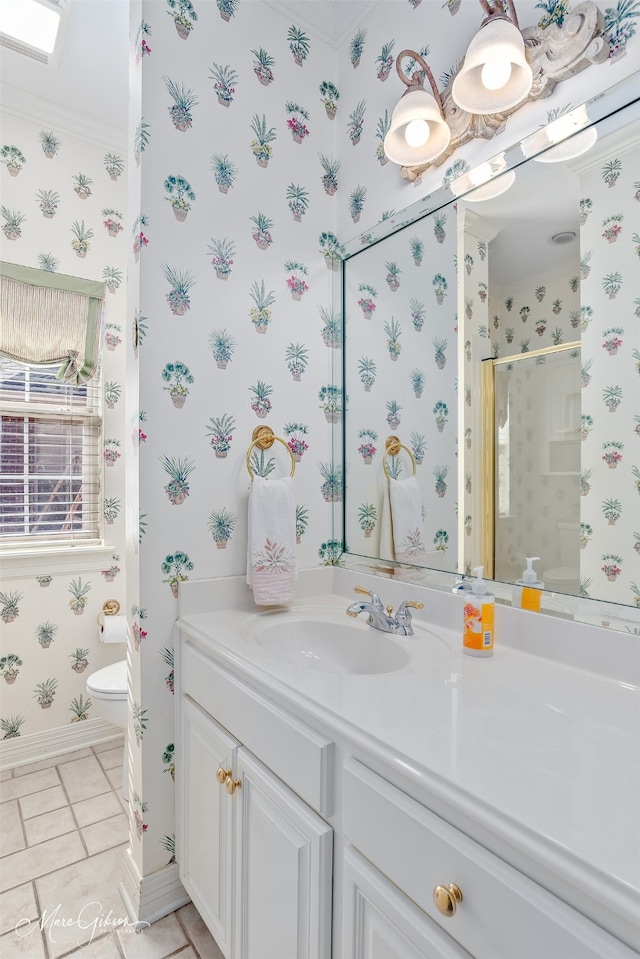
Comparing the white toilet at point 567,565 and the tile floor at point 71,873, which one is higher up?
the white toilet at point 567,565

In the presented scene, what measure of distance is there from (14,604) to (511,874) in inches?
88.4

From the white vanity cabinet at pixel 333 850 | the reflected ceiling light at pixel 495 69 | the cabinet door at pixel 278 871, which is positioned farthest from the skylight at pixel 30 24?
the cabinet door at pixel 278 871

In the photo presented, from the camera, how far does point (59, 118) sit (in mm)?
2289

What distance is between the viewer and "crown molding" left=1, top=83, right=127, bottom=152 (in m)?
2.19

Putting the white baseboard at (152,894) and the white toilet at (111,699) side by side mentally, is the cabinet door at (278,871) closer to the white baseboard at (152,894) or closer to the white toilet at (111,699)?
the white baseboard at (152,894)

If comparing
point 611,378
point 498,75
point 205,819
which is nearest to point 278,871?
point 205,819

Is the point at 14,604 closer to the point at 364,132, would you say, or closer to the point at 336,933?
the point at 336,933

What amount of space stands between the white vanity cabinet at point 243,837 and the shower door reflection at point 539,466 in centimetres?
65

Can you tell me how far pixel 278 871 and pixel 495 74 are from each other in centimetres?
172

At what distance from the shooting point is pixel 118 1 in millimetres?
1749

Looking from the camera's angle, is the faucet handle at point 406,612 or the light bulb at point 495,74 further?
the faucet handle at point 406,612

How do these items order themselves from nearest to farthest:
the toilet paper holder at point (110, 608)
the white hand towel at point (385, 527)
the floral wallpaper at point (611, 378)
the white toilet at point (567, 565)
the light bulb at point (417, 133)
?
the floral wallpaper at point (611, 378) → the white toilet at point (567, 565) → the light bulb at point (417, 133) → the white hand towel at point (385, 527) → the toilet paper holder at point (110, 608)

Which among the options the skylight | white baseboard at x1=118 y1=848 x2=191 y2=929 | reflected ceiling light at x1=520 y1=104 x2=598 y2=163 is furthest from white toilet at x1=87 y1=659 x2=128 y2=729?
the skylight

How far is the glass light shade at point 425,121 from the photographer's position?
132cm
